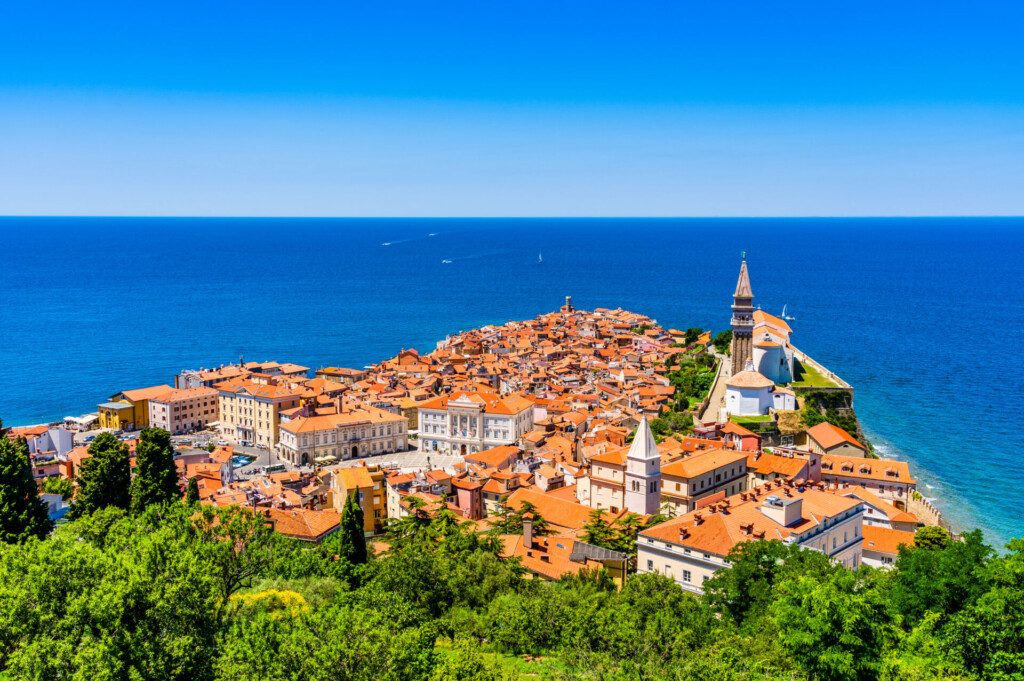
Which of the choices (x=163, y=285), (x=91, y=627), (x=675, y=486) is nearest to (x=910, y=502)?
(x=675, y=486)

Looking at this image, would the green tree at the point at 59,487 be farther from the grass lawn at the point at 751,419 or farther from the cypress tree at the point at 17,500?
the grass lawn at the point at 751,419

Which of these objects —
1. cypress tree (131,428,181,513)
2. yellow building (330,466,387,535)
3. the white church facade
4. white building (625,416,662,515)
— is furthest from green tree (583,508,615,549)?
the white church facade

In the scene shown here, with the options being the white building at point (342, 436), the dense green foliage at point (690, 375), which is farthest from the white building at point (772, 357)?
the white building at point (342, 436)

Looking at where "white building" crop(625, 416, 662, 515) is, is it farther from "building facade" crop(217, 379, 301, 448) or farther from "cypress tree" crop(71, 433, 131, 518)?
"building facade" crop(217, 379, 301, 448)

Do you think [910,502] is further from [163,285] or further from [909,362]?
[163,285]

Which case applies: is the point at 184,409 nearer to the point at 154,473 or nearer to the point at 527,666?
the point at 154,473

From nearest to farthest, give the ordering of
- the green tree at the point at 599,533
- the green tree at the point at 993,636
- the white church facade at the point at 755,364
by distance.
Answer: the green tree at the point at 993,636 → the green tree at the point at 599,533 → the white church facade at the point at 755,364
